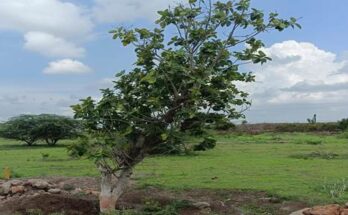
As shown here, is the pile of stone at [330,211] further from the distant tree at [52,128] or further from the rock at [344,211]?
the distant tree at [52,128]

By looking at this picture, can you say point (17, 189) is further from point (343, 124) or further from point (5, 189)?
point (343, 124)

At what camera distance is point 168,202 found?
9.85 metres

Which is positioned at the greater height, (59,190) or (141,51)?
(141,51)

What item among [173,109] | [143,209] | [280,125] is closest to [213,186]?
[143,209]

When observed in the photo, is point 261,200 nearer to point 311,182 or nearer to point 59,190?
point 311,182

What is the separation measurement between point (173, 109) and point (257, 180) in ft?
17.3

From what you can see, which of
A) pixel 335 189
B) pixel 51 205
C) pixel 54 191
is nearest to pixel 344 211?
pixel 335 189

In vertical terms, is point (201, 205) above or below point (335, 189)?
below

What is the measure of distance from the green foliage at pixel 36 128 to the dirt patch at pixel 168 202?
20605 mm

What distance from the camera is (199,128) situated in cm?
877

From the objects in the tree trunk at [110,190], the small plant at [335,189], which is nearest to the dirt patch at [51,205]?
the tree trunk at [110,190]

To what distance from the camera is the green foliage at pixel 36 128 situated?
103 feet

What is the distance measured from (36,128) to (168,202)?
22.7m

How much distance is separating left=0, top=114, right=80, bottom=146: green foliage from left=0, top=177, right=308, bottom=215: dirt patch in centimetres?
2061
